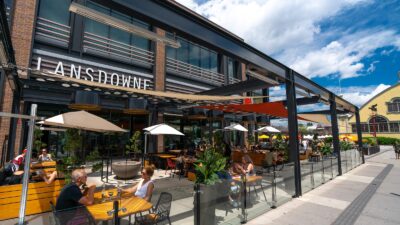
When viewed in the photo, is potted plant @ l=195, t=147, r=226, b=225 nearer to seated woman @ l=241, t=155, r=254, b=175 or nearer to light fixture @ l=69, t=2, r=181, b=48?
seated woman @ l=241, t=155, r=254, b=175

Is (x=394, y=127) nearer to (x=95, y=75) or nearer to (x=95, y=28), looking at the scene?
(x=95, y=75)

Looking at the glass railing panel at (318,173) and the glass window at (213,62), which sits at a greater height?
the glass window at (213,62)

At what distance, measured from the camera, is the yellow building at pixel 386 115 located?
41.4 metres

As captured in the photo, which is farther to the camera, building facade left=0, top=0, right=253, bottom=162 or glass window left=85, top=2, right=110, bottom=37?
glass window left=85, top=2, right=110, bottom=37

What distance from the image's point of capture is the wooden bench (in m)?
4.69

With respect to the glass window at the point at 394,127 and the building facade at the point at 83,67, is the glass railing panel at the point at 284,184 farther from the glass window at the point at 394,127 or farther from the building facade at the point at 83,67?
the glass window at the point at 394,127

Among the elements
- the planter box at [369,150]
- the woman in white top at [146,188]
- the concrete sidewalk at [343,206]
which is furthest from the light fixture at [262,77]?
the planter box at [369,150]

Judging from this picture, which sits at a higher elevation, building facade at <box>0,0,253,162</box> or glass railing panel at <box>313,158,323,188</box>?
building facade at <box>0,0,253,162</box>

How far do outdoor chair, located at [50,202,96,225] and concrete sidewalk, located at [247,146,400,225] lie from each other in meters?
3.23

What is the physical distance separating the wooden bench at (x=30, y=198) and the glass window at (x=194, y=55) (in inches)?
540

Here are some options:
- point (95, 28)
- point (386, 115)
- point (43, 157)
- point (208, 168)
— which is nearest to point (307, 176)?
point (208, 168)

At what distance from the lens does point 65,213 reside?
2639mm

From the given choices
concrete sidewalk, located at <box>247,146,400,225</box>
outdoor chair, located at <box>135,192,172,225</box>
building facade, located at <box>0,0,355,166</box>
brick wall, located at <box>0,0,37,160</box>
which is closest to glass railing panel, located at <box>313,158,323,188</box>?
concrete sidewalk, located at <box>247,146,400,225</box>

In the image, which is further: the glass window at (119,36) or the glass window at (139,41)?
the glass window at (139,41)
